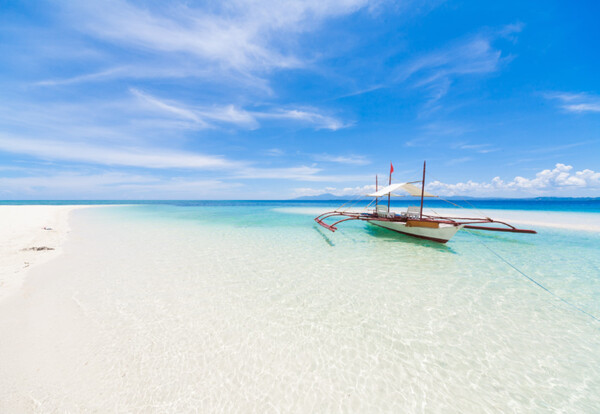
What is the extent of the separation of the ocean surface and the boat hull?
3557 mm

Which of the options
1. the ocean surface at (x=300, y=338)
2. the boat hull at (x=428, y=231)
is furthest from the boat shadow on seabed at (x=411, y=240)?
the ocean surface at (x=300, y=338)

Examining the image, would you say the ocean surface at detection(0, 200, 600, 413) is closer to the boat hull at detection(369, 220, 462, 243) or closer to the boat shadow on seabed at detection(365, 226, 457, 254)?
the boat shadow on seabed at detection(365, 226, 457, 254)

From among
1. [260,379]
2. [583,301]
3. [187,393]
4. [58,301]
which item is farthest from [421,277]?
[58,301]

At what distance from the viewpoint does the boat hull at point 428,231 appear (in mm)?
11488

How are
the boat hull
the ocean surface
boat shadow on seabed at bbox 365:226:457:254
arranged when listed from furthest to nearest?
1. the boat hull
2. boat shadow on seabed at bbox 365:226:457:254
3. the ocean surface

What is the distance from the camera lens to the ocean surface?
3.00 meters

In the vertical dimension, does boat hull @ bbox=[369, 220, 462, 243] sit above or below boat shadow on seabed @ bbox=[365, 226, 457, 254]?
above

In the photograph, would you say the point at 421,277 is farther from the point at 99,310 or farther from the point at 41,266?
the point at 41,266

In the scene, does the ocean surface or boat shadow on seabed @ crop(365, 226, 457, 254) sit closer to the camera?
the ocean surface

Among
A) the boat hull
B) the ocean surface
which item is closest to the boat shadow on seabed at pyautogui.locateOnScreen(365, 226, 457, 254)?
the boat hull

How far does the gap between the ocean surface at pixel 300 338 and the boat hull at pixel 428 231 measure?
140 inches

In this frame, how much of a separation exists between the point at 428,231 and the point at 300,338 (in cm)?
1116

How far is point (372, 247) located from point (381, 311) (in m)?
6.37

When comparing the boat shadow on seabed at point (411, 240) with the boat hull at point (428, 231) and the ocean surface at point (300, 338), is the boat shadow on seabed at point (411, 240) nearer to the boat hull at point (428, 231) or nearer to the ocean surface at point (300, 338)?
the boat hull at point (428, 231)
